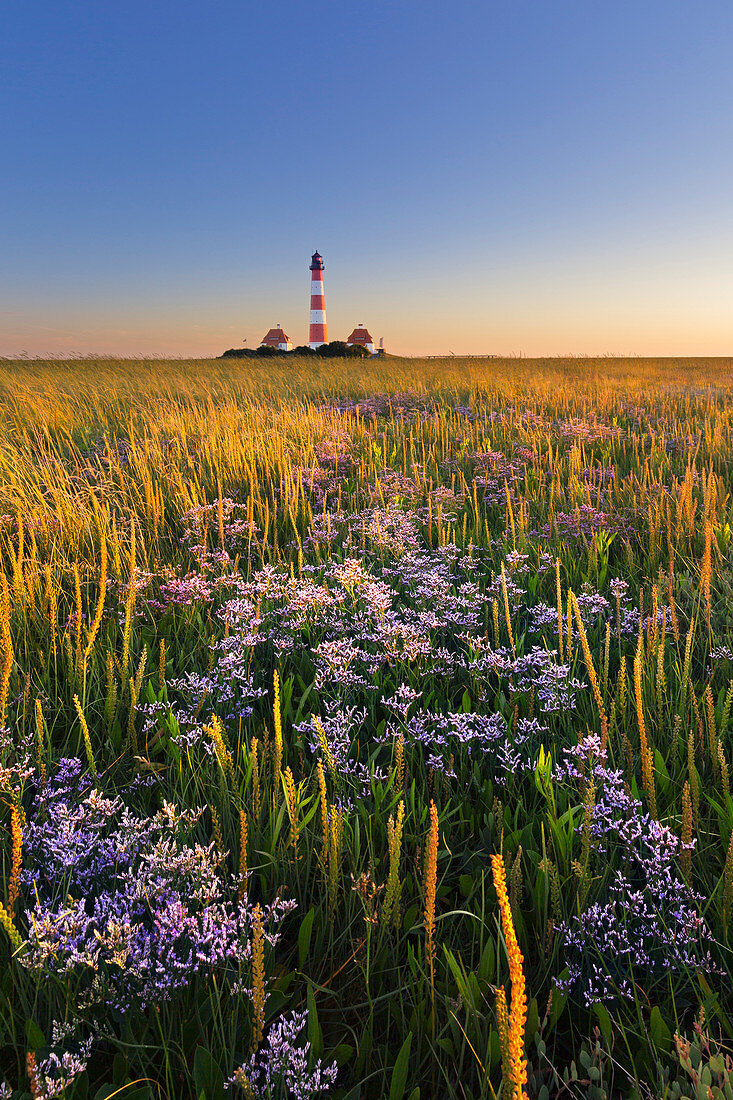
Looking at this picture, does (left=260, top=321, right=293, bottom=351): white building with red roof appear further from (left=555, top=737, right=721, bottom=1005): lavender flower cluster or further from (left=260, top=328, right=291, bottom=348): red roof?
(left=555, top=737, right=721, bottom=1005): lavender flower cluster

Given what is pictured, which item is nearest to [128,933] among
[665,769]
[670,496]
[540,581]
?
[665,769]

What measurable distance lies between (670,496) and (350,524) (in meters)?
2.63

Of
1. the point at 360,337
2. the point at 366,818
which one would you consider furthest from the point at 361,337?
the point at 366,818

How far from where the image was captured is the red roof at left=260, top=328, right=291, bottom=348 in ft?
219

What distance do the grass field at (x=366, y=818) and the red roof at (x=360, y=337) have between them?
66171mm

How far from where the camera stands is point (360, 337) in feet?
217

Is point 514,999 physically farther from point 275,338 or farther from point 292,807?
point 275,338

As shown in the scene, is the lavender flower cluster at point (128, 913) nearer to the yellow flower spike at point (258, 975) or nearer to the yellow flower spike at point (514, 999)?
the yellow flower spike at point (258, 975)

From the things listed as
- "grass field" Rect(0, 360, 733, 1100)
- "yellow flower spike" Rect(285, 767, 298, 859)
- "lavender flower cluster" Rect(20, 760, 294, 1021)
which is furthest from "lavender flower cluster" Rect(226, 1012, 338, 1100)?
"yellow flower spike" Rect(285, 767, 298, 859)

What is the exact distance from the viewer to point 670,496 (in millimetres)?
4500

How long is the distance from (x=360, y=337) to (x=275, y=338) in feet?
33.9

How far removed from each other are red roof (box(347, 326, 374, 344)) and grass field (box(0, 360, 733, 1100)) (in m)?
66.2

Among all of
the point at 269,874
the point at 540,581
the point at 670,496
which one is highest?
the point at 670,496

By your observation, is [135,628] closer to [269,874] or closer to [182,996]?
[269,874]
